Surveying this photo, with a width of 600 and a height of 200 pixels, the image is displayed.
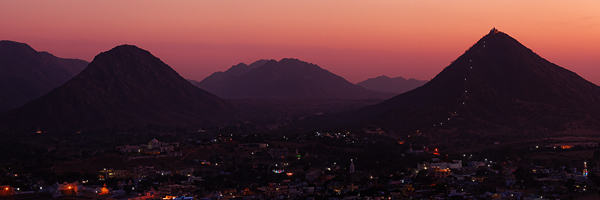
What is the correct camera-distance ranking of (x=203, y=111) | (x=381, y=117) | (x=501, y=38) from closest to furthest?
(x=381, y=117)
(x=501, y=38)
(x=203, y=111)

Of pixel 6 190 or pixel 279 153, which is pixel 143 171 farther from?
pixel 279 153

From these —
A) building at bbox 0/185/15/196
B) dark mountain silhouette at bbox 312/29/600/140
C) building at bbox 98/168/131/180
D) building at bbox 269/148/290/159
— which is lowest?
building at bbox 0/185/15/196

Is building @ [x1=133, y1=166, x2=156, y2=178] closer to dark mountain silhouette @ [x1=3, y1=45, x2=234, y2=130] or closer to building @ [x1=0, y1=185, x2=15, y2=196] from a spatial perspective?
building @ [x1=0, y1=185, x2=15, y2=196]

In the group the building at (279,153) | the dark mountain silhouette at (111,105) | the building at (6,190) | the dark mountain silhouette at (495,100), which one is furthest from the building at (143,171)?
the dark mountain silhouette at (111,105)

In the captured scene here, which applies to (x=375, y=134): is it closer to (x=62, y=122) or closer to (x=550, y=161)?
(x=550, y=161)

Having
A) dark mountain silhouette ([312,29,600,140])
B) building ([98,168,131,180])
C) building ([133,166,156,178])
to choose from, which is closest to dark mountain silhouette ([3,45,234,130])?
dark mountain silhouette ([312,29,600,140])

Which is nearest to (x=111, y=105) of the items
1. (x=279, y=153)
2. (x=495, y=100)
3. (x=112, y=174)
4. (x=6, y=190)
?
(x=495, y=100)

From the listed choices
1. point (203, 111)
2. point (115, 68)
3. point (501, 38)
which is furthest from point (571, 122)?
point (115, 68)
